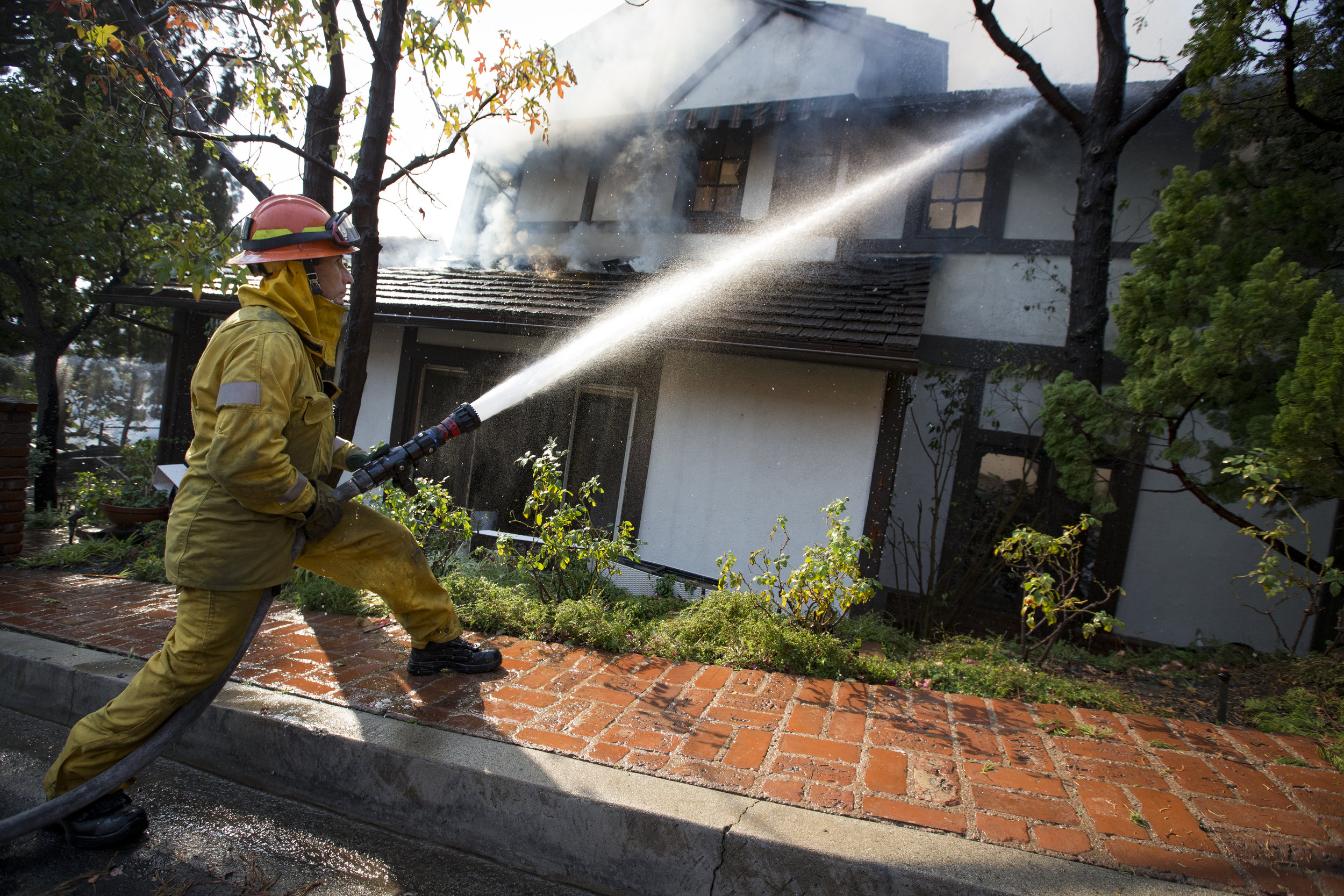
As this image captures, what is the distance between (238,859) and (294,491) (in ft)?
3.83

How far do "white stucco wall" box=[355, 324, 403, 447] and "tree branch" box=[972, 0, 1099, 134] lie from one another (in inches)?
251

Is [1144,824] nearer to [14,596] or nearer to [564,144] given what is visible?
[14,596]

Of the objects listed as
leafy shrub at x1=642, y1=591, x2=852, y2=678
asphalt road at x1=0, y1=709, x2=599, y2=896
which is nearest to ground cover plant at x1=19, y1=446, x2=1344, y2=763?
leafy shrub at x1=642, y1=591, x2=852, y2=678

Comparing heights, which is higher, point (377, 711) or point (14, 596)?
point (377, 711)

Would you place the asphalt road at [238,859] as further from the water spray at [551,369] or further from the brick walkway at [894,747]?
the brick walkway at [894,747]

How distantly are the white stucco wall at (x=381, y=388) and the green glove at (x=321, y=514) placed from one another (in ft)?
18.4

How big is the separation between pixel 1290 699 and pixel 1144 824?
1909 millimetres

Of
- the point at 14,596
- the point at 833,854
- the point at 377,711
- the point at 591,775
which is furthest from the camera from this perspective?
the point at 14,596

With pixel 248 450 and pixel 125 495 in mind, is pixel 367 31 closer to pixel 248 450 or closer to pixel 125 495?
pixel 248 450

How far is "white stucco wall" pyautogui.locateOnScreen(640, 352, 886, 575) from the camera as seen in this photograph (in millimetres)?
6062

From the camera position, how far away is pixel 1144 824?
2.29m

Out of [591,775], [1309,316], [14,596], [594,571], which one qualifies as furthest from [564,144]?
[591,775]

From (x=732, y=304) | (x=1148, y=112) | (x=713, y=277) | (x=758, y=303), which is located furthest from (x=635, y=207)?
(x=1148, y=112)

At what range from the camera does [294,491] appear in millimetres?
2479
